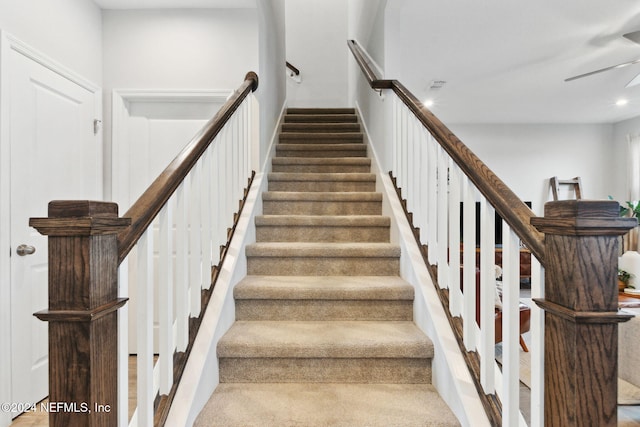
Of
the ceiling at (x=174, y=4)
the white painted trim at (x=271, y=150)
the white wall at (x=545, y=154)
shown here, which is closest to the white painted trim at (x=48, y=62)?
the ceiling at (x=174, y=4)

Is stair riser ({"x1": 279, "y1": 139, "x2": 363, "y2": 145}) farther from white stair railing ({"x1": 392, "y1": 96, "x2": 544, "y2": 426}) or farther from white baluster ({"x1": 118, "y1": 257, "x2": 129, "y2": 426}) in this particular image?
white baluster ({"x1": 118, "y1": 257, "x2": 129, "y2": 426})

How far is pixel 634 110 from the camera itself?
18.2 ft

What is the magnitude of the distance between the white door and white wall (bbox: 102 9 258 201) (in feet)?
1.23

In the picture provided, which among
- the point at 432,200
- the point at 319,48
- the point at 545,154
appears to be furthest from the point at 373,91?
the point at 545,154

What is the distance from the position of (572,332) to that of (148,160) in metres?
2.68

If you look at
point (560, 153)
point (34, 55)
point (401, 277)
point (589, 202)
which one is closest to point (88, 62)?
point (34, 55)

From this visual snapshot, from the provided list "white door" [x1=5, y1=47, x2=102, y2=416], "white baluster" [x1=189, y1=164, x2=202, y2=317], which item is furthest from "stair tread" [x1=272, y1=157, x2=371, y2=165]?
"white baluster" [x1=189, y1=164, x2=202, y2=317]

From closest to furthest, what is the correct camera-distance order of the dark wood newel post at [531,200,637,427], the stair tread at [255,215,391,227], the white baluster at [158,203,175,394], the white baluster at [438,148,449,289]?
the dark wood newel post at [531,200,637,427] → the white baluster at [158,203,175,394] → the white baluster at [438,148,449,289] → the stair tread at [255,215,391,227]

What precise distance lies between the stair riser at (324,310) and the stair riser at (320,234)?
25.0 inches

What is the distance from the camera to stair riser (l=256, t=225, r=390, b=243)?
8.16ft

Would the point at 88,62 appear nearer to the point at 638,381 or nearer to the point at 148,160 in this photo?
the point at 148,160

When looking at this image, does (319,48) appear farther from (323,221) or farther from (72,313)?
(72,313)

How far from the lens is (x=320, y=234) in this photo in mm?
2498

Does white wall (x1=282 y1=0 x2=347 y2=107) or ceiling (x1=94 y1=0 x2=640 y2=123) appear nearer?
ceiling (x1=94 y1=0 x2=640 y2=123)
